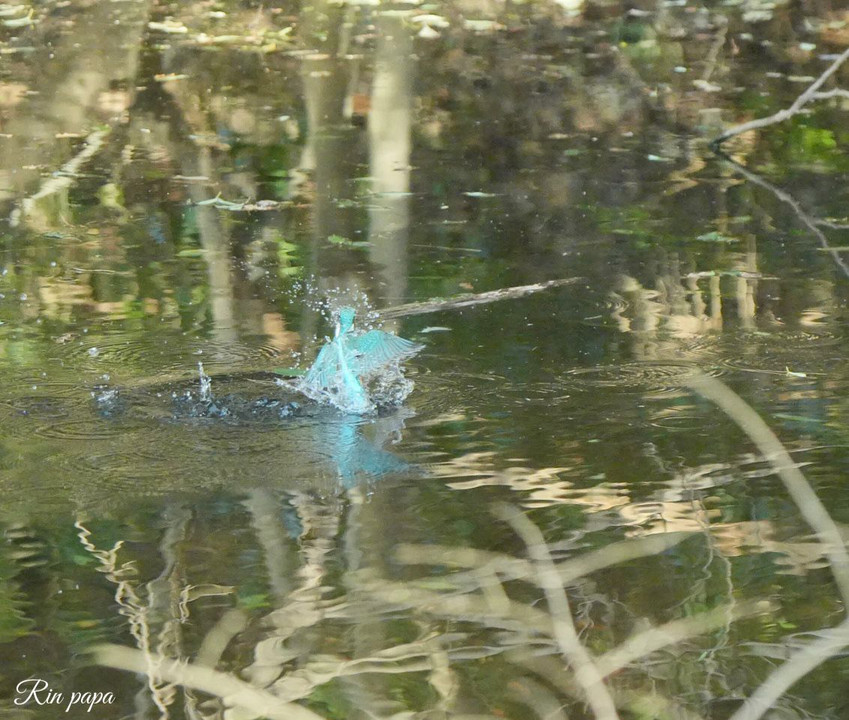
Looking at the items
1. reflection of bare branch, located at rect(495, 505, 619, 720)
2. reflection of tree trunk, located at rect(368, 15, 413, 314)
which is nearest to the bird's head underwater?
reflection of tree trunk, located at rect(368, 15, 413, 314)

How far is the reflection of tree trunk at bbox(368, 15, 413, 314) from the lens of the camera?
25.5ft

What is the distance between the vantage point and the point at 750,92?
1247cm

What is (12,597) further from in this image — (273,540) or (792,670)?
(792,670)

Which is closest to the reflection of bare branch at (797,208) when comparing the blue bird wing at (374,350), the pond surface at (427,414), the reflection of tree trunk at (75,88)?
the pond surface at (427,414)

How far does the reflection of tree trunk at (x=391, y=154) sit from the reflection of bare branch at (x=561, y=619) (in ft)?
9.02

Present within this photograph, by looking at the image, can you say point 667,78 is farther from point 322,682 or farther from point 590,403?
point 322,682

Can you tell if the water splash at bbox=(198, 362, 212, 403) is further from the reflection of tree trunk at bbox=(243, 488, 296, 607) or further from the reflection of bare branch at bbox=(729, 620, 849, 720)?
the reflection of bare branch at bbox=(729, 620, 849, 720)

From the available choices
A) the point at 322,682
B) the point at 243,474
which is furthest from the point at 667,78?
the point at 322,682

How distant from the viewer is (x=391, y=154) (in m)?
10.4

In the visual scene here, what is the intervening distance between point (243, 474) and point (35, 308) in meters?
2.39

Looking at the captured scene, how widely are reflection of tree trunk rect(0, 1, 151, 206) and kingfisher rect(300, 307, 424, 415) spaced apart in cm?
431

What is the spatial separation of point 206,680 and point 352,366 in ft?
7.62

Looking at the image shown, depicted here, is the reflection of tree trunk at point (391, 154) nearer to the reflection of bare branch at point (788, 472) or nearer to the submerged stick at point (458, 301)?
the submerged stick at point (458, 301)

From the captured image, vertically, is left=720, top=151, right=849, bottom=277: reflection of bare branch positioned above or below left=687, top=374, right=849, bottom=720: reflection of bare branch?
above
